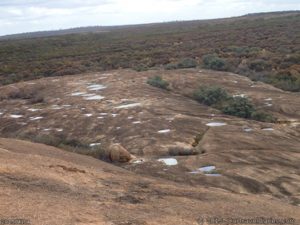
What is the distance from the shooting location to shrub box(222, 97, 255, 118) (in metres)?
19.4

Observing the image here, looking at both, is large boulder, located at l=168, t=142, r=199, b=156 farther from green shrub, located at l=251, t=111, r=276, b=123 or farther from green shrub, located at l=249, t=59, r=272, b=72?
green shrub, located at l=249, t=59, r=272, b=72

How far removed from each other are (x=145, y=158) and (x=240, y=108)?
7.21 meters

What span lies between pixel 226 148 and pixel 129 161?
3.05 meters

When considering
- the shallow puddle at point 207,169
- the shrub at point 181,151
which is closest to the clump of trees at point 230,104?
the shrub at point 181,151

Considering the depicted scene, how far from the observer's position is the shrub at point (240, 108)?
19394 millimetres

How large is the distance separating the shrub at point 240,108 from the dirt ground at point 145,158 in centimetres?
72

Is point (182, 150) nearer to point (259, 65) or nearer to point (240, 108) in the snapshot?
point (240, 108)

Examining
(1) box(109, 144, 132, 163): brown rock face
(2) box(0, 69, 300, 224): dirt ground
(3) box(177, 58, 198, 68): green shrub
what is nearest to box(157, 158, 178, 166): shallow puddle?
(2) box(0, 69, 300, 224): dirt ground

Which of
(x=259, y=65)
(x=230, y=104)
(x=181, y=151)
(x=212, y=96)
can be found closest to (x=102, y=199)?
(x=181, y=151)

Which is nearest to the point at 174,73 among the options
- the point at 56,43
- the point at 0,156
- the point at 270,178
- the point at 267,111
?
the point at 267,111

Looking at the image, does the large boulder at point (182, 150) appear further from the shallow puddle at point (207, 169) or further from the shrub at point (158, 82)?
the shrub at point (158, 82)

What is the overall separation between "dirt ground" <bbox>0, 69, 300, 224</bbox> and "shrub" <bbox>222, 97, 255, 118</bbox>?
724mm

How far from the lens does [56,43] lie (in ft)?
292

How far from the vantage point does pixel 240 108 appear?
1947 centimetres
